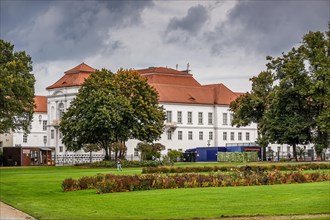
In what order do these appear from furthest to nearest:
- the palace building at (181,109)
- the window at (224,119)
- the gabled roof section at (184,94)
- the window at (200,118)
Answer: the window at (224,119)
the window at (200,118)
the gabled roof section at (184,94)
the palace building at (181,109)

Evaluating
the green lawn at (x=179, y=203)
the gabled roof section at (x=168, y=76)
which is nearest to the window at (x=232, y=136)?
the gabled roof section at (x=168, y=76)

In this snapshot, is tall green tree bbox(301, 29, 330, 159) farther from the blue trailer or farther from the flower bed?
the flower bed

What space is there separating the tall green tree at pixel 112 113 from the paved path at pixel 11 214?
5195 centimetres

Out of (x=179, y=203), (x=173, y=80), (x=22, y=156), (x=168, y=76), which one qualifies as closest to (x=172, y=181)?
(x=179, y=203)

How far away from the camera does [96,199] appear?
→ 94.9 ft

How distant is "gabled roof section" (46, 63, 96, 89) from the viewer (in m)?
110

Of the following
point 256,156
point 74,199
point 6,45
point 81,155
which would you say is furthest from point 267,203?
point 81,155

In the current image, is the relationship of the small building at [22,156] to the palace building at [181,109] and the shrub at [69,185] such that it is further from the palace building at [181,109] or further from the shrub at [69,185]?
the shrub at [69,185]

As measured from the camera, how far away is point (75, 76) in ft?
365

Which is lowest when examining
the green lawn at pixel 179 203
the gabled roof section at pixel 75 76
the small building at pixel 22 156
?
the green lawn at pixel 179 203

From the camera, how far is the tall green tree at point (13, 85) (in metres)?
63.3

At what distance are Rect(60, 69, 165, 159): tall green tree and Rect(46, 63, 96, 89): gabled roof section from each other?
24335mm

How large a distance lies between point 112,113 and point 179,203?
54152 mm

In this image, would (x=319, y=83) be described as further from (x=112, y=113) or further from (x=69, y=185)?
(x=69, y=185)
